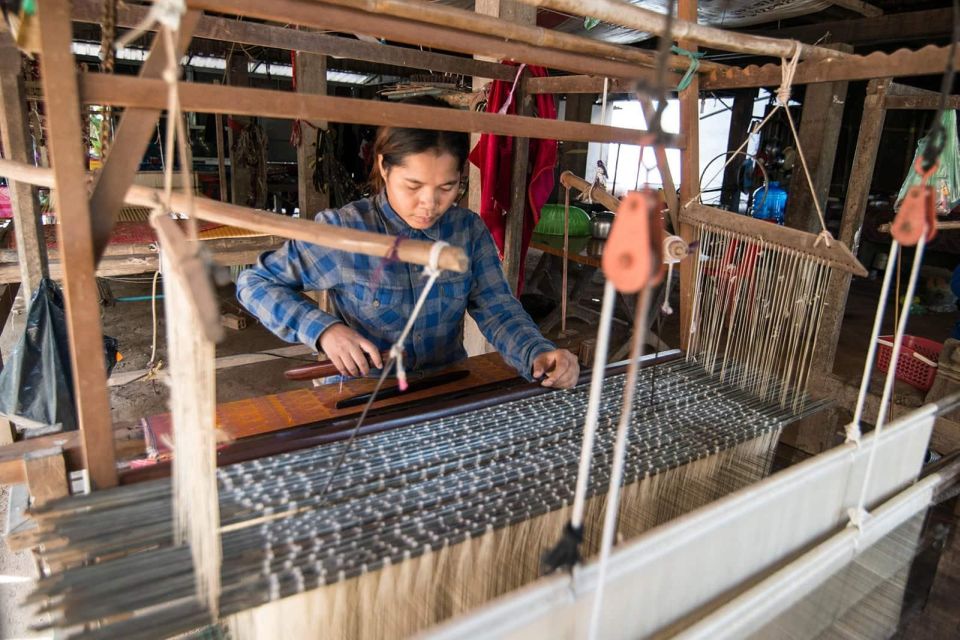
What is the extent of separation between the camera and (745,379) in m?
1.79

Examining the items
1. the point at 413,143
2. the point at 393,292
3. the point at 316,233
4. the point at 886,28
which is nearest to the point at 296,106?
the point at 316,233

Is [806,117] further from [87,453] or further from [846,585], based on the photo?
[87,453]

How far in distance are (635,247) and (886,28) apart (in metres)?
6.27

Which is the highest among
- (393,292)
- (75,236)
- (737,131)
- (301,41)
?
(737,131)

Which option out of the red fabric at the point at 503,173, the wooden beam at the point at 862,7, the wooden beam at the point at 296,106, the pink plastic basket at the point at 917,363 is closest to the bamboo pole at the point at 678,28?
the wooden beam at the point at 296,106

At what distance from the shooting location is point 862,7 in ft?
17.0

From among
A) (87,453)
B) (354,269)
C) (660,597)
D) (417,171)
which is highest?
(417,171)

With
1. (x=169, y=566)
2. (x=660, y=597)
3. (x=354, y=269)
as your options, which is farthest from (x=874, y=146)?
(x=169, y=566)

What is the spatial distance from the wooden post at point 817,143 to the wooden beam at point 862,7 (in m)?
0.73

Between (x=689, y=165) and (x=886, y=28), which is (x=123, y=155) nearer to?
(x=689, y=165)

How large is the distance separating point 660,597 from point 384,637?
48 cm

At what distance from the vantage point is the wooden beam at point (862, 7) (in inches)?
192

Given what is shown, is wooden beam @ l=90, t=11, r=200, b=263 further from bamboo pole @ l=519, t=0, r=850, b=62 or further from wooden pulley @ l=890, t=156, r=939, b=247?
wooden pulley @ l=890, t=156, r=939, b=247

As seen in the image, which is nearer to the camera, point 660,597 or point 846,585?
point 660,597
